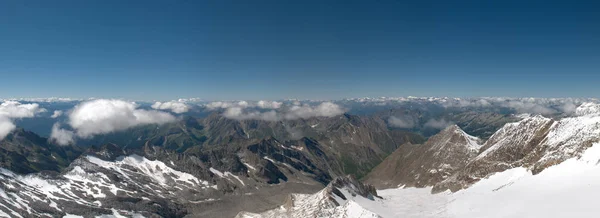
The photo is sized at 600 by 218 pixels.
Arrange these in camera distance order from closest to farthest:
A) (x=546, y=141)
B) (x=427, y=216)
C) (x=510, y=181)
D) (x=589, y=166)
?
(x=589, y=166) < (x=427, y=216) < (x=510, y=181) < (x=546, y=141)

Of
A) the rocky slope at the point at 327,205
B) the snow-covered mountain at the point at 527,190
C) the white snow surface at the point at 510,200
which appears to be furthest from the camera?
the rocky slope at the point at 327,205

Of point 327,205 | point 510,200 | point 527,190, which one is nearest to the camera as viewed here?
point 510,200

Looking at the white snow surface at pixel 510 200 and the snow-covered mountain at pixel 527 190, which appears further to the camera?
the snow-covered mountain at pixel 527 190

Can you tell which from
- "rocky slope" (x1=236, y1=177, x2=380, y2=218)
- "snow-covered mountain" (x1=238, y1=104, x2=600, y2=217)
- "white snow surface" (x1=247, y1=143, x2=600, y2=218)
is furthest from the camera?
"rocky slope" (x1=236, y1=177, x2=380, y2=218)

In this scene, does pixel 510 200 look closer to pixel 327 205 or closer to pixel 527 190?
pixel 527 190

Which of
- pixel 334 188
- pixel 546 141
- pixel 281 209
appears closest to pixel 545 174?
pixel 546 141

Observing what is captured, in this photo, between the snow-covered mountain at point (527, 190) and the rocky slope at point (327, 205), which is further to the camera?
the rocky slope at point (327, 205)

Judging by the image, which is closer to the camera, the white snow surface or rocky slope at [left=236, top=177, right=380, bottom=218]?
the white snow surface

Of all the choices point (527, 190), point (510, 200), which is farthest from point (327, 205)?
point (527, 190)

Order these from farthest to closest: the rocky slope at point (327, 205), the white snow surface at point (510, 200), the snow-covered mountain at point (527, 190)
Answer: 1. the rocky slope at point (327, 205)
2. the snow-covered mountain at point (527, 190)
3. the white snow surface at point (510, 200)

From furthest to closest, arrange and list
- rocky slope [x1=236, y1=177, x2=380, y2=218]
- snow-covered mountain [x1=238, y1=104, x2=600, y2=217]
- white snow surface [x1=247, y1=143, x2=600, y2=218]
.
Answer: rocky slope [x1=236, y1=177, x2=380, y2=218] → snow-covered mountain [x1=238, y1=104, x2=600, y2=217] → white snow surface [x1=247, y1=143, x2=600, y2=218]

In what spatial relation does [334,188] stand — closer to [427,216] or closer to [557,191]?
[427,216]
